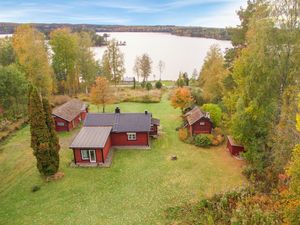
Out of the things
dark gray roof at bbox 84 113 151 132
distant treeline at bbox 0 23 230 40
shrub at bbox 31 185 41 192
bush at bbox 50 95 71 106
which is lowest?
bush at bbox 50 95 71 106

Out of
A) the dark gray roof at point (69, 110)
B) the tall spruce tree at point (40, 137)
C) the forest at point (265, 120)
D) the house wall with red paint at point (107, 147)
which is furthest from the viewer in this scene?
the dark gray roof at point (69, 110)

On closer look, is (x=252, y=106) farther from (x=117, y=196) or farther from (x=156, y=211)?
(x=117, y=196)

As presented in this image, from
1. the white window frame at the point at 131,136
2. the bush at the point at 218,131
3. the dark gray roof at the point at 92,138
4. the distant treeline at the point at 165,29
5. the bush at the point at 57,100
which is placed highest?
the distant treeline at the point at 165,29

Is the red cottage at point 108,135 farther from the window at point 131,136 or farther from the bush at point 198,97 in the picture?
the bush at point 198,97

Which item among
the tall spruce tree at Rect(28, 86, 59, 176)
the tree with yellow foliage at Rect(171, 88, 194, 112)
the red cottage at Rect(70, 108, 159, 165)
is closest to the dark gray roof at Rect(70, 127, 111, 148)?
the red cottage at Rect(70, 108, 159, 165)

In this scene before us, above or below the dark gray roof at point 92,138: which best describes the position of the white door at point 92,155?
below

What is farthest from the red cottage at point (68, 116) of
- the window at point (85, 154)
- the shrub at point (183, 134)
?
the shrub at point (183, 134)

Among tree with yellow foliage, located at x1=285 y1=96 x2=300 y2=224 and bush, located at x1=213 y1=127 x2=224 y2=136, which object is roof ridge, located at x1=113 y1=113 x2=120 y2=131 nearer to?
bush, located at x1=213 y1=127 x2=224 y2=136
